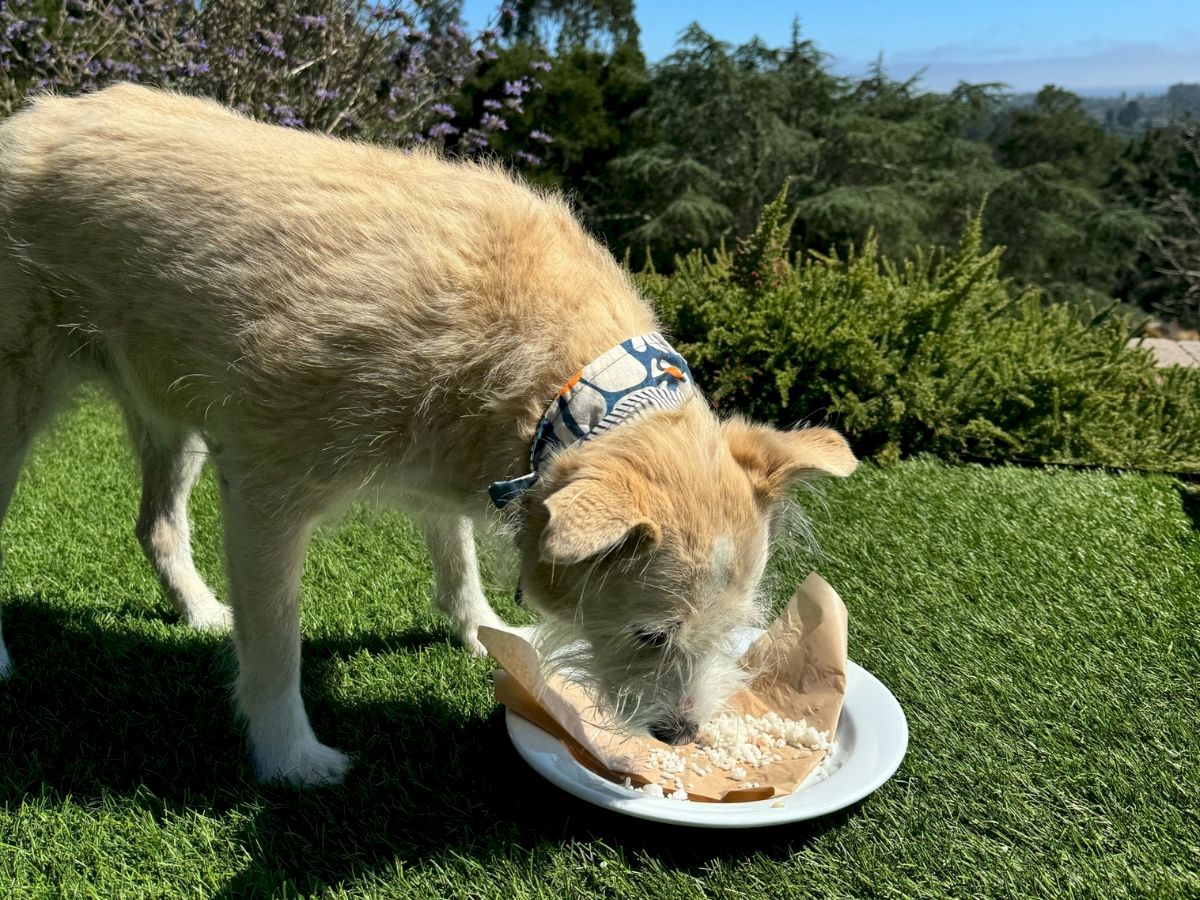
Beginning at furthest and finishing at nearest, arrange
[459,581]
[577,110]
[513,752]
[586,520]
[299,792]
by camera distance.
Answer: [577,110]
[459,581]
[513,752]
[299,792]
[586,520]

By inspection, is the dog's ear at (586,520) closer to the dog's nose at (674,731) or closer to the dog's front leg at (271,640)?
the dog's nose at (674,731)

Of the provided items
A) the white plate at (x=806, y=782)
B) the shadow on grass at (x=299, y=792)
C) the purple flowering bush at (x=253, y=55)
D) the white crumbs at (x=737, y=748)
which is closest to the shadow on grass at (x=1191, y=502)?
the white plate at (x=806, y=782)

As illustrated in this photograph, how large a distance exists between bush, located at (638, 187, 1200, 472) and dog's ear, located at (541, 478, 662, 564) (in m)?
3.87

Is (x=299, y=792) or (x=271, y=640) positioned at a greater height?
(x=271, y=640)

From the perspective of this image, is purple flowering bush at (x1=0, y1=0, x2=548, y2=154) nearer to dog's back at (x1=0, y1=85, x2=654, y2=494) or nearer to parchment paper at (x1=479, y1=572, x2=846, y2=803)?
dog's back at (x1=0, y1=85, x2=654, y2=494)

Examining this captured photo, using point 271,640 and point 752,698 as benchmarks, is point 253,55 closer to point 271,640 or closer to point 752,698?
point 271,640

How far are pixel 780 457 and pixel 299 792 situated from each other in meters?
1.85

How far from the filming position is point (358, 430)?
8.92ft

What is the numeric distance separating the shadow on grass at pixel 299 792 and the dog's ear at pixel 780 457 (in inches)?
42.6

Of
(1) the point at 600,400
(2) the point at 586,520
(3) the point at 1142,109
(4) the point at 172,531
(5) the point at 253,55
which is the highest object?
(3) the point at 1142,109

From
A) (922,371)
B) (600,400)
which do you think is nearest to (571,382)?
(600,400)

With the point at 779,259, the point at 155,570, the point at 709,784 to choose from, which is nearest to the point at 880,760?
the point at 709,784

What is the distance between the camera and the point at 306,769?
120 inches

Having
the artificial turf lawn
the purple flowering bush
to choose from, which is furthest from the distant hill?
the artificial turf lawn
